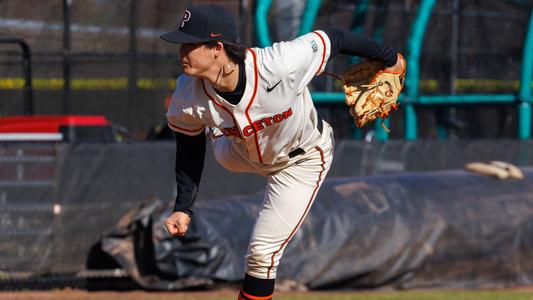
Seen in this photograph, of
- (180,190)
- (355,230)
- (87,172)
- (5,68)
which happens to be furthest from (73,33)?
(180,190)

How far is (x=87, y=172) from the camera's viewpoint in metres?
8.52

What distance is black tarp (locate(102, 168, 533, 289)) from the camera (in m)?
8.25

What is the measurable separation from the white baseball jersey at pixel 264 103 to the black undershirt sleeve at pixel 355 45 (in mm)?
44

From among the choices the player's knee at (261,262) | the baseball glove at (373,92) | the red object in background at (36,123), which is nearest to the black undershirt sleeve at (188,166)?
the player's knee at (261,262)

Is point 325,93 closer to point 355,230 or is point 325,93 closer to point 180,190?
point 355,230

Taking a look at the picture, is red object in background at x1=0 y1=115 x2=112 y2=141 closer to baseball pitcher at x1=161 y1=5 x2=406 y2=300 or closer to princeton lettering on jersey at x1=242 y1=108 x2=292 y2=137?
baseball pitcher at x1=161 y1=5 x2=406 y2=300

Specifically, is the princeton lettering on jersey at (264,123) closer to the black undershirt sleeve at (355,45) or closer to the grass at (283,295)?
the black undershirt sleeve at (355,45)

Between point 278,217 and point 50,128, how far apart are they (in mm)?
4838

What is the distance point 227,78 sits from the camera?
444cm

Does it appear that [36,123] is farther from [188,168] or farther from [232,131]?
[232,131]

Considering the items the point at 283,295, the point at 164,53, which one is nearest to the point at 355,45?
the point at 283,295

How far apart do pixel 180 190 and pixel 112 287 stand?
3939 millimetres

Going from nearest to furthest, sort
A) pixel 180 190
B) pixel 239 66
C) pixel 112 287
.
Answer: pixel 239 66
pixel 180 190
pixel 112 287

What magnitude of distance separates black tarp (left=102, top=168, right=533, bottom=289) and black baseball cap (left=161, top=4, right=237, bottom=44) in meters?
4.02
